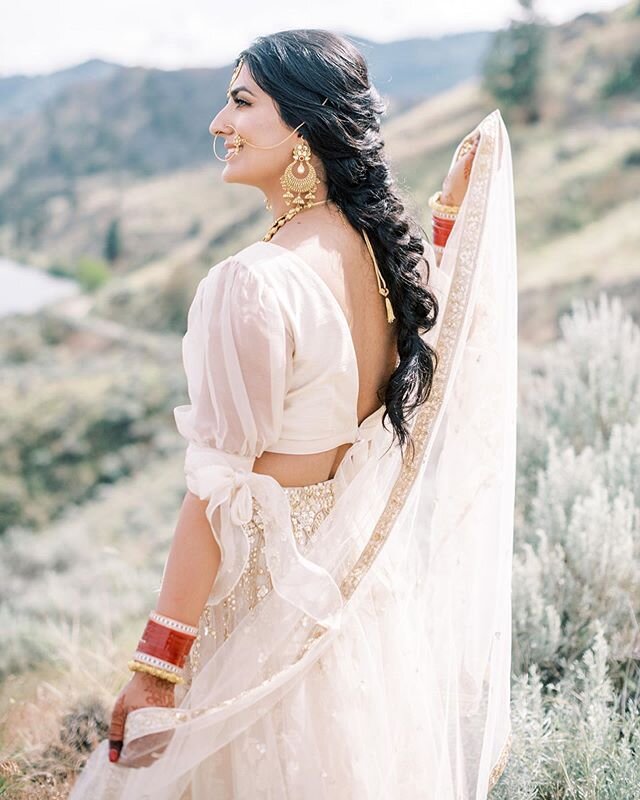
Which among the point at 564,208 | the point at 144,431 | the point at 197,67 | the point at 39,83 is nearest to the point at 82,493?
the point at 144,431

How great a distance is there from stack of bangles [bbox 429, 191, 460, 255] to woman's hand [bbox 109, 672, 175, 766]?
4.75ft

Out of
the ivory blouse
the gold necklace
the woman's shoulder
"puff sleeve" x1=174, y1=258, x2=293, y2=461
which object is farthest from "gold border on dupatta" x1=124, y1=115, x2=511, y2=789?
the woman's shoulder

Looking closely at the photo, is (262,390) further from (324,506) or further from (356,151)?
(356,151)

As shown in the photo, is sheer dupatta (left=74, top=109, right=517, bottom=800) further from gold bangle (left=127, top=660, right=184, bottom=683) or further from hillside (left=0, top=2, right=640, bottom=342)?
hillside (left=0, top=2, right=640, bottom=342)

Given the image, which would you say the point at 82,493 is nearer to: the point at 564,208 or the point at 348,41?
the point at 348,41

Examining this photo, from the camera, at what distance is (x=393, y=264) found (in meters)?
1.97

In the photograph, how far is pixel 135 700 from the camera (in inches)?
67.6

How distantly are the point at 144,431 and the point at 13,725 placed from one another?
16056mm

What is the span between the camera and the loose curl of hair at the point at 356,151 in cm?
190

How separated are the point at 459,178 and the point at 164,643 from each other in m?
1.49

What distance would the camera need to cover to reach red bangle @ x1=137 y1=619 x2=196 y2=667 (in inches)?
68.0

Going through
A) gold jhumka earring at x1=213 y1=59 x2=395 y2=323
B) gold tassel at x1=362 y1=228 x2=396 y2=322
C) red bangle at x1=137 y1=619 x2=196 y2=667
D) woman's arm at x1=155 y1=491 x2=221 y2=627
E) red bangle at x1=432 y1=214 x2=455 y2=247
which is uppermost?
gold jhumka earring at x1=213 y1=59 x2=395 y2=323

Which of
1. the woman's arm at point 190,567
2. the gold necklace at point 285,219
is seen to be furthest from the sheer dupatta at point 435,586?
the gold necklace at point 285,219

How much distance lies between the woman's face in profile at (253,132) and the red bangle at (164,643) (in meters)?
0.96
